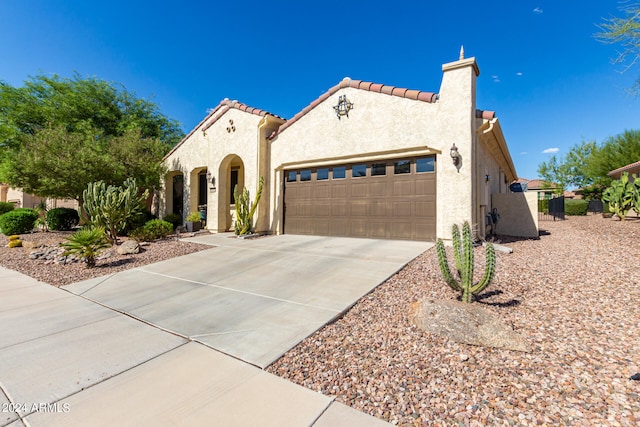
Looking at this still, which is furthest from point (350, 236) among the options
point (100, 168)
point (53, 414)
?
point (100, 168)

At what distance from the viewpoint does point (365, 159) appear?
398 inches

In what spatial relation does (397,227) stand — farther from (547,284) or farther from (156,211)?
(156,211)

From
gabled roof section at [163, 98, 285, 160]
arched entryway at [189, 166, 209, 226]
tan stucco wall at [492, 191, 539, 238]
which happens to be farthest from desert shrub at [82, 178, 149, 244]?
tan stucco wall at [492, 191, 539, 238]

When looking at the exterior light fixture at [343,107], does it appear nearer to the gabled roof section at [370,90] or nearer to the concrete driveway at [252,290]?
the gabled roof section at [370,90]

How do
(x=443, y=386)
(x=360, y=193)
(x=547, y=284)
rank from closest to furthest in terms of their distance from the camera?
(x=443, y=386) < (x=547, y=284) < (x=360, y=193)

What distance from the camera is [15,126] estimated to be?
15406mm

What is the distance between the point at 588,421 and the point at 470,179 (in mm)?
7110

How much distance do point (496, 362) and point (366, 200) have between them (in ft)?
25.0

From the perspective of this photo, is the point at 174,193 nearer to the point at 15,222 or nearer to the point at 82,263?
the point at 15,222

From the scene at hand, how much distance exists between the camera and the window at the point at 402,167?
949 centimetres

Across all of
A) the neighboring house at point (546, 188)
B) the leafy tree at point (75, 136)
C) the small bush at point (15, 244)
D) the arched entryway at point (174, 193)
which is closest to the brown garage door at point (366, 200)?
the arched entryway at point (174, 193)

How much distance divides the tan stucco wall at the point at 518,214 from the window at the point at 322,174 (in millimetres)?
6887

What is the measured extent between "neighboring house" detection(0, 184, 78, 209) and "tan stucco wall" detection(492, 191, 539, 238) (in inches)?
1053

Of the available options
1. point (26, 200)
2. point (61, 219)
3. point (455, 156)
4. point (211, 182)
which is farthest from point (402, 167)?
point (26, 200)
